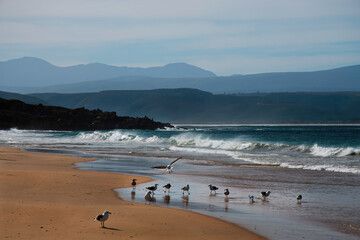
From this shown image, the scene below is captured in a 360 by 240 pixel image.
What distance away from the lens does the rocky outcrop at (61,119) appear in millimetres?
96750

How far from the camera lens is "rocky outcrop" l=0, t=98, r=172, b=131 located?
96750 mm

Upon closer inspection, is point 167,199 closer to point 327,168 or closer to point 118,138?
point 327,168

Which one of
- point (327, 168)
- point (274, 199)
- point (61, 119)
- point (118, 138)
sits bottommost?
point (274, 199)

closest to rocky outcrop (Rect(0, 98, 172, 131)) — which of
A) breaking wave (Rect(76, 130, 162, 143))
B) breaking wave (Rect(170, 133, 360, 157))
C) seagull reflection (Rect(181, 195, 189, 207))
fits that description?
breaking wave (Rect(76, 130, 162, 143))

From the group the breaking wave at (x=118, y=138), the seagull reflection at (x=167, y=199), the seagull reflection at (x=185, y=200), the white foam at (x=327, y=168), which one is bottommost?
the seagull reflection at (x=167, y=199)

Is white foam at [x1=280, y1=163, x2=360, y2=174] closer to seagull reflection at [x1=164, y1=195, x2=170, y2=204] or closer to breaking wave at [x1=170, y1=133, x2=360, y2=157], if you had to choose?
breaking wave at [x1=170, y1=133, x2=360, y2=157]

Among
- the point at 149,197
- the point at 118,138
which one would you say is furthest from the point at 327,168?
the point at 118,138

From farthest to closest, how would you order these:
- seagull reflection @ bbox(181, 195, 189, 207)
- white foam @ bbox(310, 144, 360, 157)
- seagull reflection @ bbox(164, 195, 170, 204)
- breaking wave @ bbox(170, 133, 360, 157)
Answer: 1. breaking wave @ bbox(170, 133, 360, 157)
2. white foam @ bbox(310, 144, 360, 157)
3. seagull reflection @ bbox(164, 195, 170, 204)
4. seagull reflection @ bbox(181, 195, 189, 207)

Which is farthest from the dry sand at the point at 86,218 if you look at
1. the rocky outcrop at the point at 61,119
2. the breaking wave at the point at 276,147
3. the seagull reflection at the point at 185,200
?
the rocky outcrop at the point at 61,119

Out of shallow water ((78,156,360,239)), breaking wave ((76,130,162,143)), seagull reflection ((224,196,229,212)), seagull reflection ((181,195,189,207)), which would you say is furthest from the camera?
breaking wave ((76,130,162,143))

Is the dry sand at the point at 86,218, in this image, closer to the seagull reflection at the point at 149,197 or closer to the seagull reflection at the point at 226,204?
the seagull reflection at the point at 149,197

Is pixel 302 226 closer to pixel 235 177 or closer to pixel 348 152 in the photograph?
pixel 235 177

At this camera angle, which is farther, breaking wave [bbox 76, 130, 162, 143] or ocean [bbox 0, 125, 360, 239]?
breaking wave [bbox 76, 130, 162, 143]

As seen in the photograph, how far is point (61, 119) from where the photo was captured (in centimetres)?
10250
